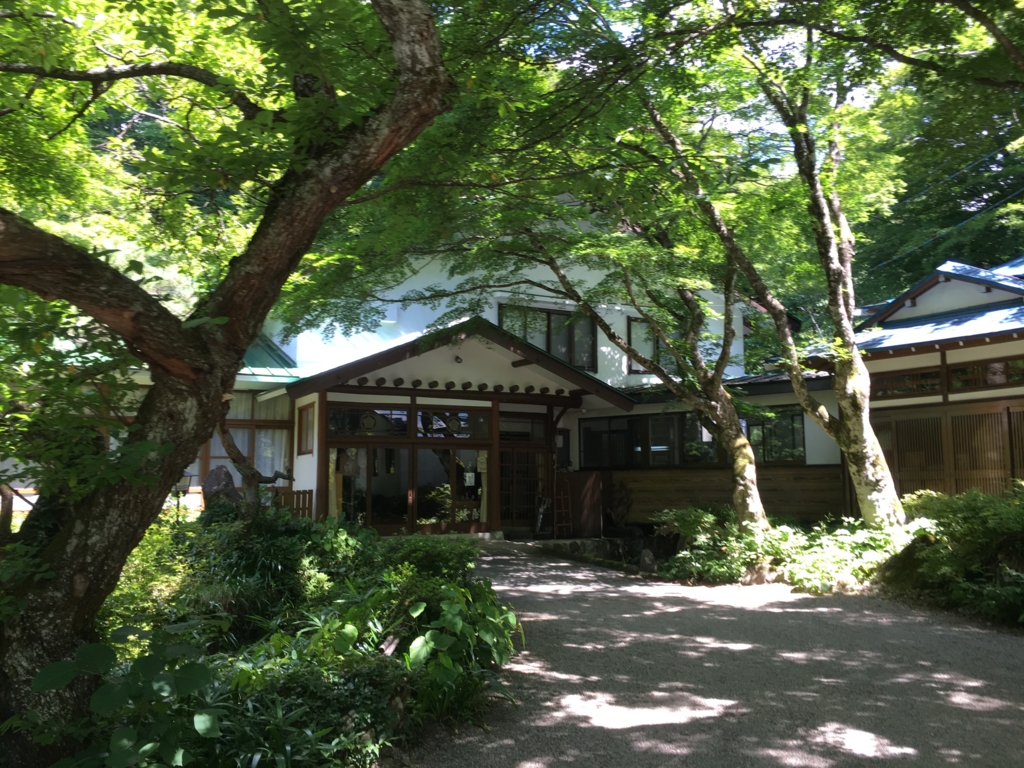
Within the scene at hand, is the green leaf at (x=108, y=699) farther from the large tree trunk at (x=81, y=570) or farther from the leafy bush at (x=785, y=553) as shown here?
the leafy bush at (x=785, y=553)

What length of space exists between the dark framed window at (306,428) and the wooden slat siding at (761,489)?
7.51 m

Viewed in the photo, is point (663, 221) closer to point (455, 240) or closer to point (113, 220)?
point (455, 240)

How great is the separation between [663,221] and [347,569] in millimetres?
7247

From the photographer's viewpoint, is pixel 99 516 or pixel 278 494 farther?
pixel 278 494

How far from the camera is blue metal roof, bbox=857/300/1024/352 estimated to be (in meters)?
13.3

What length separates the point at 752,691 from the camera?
6062mm

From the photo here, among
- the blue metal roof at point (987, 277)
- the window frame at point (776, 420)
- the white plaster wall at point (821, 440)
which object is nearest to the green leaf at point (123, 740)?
the blue metal roof at point (987, 277)

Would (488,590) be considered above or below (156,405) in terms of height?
below

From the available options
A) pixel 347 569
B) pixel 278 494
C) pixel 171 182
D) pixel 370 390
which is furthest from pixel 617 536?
pixel 171 182

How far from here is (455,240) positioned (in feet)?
43.0

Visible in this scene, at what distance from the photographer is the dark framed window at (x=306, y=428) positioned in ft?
56.7

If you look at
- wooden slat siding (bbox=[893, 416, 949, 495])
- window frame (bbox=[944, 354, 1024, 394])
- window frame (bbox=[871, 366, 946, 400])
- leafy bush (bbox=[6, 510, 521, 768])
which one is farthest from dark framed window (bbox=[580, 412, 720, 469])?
leafy bush (bbox=[6, 510, 521, 768])

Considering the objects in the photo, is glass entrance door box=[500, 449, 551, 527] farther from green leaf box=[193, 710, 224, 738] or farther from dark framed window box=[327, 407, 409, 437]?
green leaf box=[193, 710, 224, 738]

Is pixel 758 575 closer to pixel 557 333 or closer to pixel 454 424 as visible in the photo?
pixel 454 424
